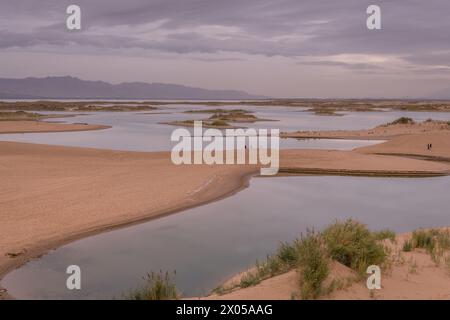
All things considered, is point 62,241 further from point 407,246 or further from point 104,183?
point 407,246

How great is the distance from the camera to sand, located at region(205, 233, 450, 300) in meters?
7.12

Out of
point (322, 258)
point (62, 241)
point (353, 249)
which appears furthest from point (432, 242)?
point (62, 241)

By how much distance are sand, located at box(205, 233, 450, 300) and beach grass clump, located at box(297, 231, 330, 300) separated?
167mm

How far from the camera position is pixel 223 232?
1335cm

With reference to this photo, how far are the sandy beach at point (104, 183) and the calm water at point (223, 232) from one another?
62 cm

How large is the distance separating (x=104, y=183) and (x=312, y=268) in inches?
508

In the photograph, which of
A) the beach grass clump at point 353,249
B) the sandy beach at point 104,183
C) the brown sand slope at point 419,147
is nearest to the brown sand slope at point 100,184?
the sandy beach at point 104,183

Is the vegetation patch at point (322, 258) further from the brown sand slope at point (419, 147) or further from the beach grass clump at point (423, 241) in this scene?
the brown sand slope at point (419, 147)

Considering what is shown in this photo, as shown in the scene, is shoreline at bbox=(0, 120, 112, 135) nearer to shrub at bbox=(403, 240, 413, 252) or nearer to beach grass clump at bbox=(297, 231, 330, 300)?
shrub at bbox=(403, 240, 413, 252)

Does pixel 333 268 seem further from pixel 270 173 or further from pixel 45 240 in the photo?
pixel 270 173

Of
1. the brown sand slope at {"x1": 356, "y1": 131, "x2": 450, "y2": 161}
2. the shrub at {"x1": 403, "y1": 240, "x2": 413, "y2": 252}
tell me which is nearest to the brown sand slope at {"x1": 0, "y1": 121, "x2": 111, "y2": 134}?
the brown sand slope at {"x1": 356, "y1": 131, "x2": 450, "y2": 161}

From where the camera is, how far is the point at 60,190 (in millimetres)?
16969
